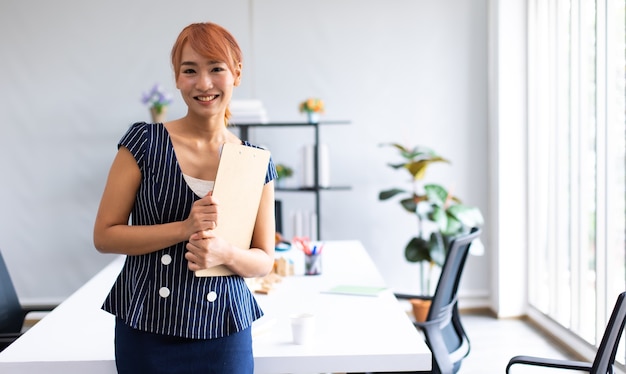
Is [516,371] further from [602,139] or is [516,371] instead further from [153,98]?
[153,98]

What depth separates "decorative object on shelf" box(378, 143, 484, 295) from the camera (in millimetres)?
4508

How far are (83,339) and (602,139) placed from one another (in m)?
2.78

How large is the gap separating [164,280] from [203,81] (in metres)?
→ 0.40

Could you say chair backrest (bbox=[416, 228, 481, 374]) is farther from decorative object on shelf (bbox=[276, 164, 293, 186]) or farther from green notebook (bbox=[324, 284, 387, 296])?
decorative object on shelf (bbox=[276, 164, 293, 186])

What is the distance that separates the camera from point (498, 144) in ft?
15.9

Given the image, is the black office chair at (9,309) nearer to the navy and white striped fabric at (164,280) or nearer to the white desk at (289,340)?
the white desk at (289,340)

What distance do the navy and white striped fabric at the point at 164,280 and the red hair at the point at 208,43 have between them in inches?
6.8

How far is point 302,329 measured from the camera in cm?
190

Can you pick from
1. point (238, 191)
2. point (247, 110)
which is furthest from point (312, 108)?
point (238, 191)

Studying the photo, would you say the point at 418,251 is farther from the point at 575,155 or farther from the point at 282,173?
the point at 575,155

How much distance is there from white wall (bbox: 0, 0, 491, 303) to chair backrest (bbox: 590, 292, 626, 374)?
342 centimetres

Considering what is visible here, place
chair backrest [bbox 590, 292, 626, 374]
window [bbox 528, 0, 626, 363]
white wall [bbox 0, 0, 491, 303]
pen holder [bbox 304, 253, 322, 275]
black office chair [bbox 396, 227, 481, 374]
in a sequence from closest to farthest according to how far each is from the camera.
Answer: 1. chair backrest [bbox 590, 292, 626, 374]
2. black office chair [bbox 396, 227, 481, 374]
3. pen holder [bbox 304, 253, 322, 275]
4. window [bbox 528, 0, 626, 363]
5. white wall [bbox 0, 0, 491, 303]

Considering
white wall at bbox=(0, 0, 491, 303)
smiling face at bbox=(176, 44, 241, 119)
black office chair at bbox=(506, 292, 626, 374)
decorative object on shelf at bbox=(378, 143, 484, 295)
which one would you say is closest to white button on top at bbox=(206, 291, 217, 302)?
smiling face at bbox=(176, 44, 241, 119)

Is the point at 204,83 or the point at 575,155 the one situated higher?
the point at 204,83
